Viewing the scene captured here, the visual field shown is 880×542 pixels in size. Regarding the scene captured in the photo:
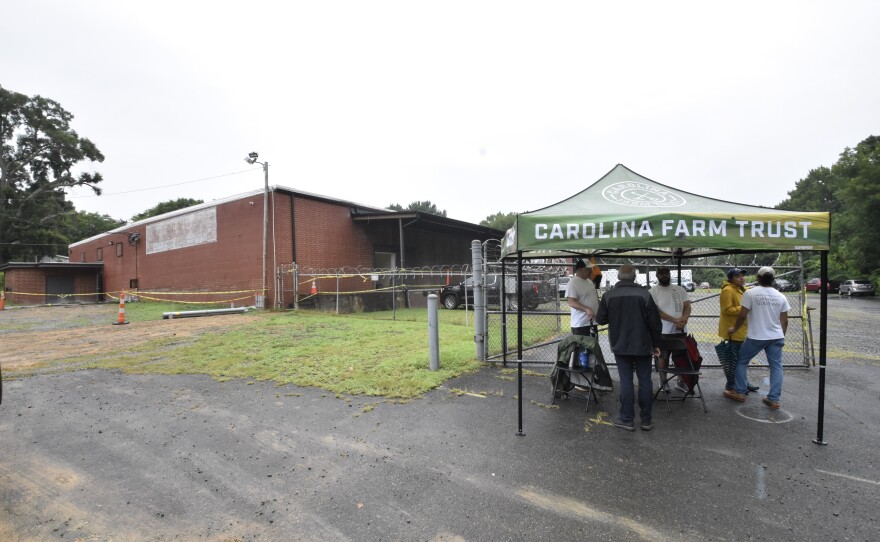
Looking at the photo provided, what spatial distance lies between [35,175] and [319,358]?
1925 inches

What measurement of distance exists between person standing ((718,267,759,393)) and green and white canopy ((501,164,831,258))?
146 cm

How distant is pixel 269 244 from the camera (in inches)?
694

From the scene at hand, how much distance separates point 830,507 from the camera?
110 inches

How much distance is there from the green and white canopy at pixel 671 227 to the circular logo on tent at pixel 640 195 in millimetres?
14

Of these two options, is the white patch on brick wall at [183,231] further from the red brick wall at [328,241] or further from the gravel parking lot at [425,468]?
the gravel parking lot at [425,468]

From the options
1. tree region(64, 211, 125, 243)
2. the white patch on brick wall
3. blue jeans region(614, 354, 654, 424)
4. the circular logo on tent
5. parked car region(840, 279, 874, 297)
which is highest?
tree region(64, 211, 125, 243)

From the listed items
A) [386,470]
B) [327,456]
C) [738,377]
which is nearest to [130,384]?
[327,456]

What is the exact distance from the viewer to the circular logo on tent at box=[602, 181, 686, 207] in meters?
4.28

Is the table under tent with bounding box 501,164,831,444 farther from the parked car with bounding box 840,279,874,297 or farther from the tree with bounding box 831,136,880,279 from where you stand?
the parked car with bounding box 840,279,874,297

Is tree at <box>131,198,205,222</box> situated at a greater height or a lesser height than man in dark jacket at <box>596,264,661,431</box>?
greater

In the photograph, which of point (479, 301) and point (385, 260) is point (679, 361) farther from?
point (385, 260)

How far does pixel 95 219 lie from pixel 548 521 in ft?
257

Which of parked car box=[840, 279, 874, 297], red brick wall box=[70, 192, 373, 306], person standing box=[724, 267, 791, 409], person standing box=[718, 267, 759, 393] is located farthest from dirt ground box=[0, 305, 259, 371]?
parked car box=[840, 279, 874, 297]

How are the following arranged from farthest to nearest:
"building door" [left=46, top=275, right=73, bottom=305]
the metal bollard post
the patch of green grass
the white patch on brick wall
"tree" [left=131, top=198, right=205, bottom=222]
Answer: "tree" [left=131, top=198, right=205, bottom=222] < "building door" [left=46, top=275, right=73, bottom=305] < the white patch on brick wall < the metal bollard post < the patch of green grass
